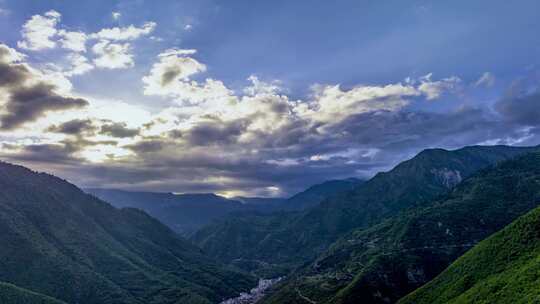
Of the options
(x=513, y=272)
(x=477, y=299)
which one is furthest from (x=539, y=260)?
(x=477, y=299)

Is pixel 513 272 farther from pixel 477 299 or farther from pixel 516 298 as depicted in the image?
pixel 516 298

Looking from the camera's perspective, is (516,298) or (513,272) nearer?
(516,298)

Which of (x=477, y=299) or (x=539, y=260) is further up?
(x=539, y=260)

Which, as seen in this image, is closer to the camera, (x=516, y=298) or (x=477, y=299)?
(x=516, y=298)

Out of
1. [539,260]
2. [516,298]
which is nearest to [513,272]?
[539,260]

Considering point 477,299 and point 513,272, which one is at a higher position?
point 513,272

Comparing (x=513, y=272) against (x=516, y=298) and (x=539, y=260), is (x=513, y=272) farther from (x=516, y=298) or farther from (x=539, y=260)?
(x=516, y=298)
